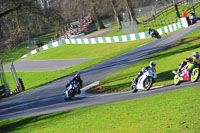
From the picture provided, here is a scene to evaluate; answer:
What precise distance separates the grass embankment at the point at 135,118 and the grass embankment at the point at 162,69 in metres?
4.88

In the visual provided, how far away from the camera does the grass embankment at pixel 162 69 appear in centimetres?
2002

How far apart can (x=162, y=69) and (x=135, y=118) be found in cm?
1175

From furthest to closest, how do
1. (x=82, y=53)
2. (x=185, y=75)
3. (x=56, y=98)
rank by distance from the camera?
(x=82, y=53)
(x=56, y=98)
(x=185, y=75)

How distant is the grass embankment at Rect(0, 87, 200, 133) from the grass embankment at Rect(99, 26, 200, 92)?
4.88 meters

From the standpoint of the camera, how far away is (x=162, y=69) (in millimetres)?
22359

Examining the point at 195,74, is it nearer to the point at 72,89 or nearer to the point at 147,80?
the point at 147,80

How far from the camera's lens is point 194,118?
352 inches

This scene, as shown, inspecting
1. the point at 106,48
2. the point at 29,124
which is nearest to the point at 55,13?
the point at 29,124

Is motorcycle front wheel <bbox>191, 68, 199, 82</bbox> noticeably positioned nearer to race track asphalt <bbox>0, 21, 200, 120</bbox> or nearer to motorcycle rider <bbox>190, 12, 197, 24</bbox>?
race track asphalt <bbox>0, 21, 200, 120</bbox>

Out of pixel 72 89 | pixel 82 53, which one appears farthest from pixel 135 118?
pixel 82 53

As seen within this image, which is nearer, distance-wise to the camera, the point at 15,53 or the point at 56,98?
the point at 56,98

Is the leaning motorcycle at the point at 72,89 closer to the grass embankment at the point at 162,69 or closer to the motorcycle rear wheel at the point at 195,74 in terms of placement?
the grass embankment at the point at 162,69

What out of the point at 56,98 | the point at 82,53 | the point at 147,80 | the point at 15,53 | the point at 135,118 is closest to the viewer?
the point at 135,118

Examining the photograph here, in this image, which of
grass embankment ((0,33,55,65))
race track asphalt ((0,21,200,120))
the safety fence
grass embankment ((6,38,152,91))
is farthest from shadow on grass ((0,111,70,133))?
grass embankment ((0,33,55,65))
